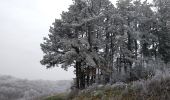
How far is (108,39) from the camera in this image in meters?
41.0

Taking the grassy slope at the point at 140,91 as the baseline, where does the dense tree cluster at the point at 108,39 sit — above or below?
above

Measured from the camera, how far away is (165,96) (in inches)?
616

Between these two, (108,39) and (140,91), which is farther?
(108,39)

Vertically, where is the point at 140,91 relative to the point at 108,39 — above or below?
below

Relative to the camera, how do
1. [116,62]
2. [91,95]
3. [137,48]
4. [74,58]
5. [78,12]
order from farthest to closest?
[137,48] → [116,62] → [78,12] → [74,58] → [91,95]

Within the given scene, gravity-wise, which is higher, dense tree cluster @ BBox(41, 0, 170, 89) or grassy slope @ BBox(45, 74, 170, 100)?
dense tree cluster @ BBox(41, 0, 170, 89)

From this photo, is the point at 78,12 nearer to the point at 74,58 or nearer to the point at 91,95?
the point at 74,58

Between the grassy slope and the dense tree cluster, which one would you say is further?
the dense tree cluster

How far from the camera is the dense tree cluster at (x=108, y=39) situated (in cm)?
3366

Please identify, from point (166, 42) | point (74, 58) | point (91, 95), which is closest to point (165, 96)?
point (91, 95)

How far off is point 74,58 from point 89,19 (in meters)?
4.51

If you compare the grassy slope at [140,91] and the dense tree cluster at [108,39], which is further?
the dense tree cluster at [108,39]

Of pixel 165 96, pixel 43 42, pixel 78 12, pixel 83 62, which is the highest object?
Result: pixel 78 12

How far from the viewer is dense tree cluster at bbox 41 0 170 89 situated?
110 ft
